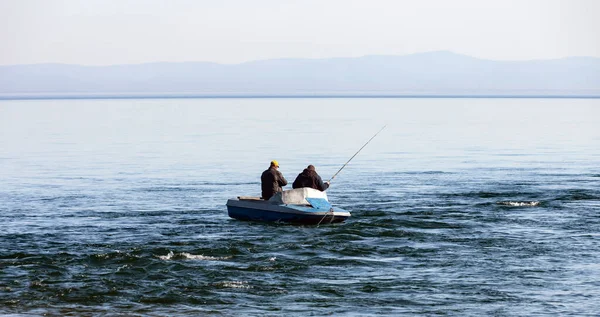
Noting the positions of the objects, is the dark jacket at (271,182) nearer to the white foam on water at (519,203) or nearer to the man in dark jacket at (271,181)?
the man in dark jacket at (271,181)

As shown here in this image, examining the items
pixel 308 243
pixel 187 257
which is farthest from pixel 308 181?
pixel 187 257

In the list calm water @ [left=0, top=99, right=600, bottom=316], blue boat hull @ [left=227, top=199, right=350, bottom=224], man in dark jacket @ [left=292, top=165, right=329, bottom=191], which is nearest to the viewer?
calm water @ [left=0, top=99, right=600, bottom=316]

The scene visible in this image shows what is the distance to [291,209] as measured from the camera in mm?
28359

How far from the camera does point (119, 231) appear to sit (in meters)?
27.3

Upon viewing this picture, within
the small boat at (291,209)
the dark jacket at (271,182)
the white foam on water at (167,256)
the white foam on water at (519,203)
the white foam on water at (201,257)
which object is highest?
the dark jacket at (271,182)

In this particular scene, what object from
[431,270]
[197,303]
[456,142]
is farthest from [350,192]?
[456,142]

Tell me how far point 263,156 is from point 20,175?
49.9 ft

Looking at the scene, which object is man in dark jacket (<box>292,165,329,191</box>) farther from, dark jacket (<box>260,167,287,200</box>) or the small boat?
dark jacket (<box>260,167,287,200</box>)

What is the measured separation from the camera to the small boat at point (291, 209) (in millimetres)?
28016

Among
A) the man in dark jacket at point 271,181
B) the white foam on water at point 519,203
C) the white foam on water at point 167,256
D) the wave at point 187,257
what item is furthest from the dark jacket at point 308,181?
the white foam on water at point 519,203

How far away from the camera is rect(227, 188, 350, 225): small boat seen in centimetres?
2802

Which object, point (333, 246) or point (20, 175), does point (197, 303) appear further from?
point (20, 175)

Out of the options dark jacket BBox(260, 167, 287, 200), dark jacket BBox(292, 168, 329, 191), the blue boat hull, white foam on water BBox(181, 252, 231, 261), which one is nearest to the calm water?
white foam on water BBox(181, 252, 231, 261)

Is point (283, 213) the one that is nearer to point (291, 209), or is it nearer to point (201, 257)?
point (291, 209)
